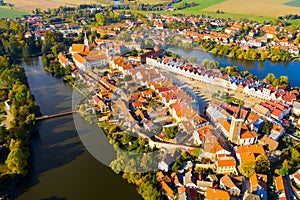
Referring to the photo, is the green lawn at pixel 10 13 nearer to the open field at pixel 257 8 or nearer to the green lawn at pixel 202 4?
the green lawn at pixel 202 4

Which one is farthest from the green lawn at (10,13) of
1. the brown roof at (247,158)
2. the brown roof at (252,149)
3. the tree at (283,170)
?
the tree at (283,170)

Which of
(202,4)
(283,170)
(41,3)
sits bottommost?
(283,170)

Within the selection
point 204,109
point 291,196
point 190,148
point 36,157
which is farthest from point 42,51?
point 291,196

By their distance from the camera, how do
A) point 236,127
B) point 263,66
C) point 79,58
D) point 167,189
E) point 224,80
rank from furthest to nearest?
point 263,66, point 79,58, point 224,80, point 236,127, point 167,189

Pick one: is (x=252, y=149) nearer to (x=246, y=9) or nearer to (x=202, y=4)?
(x=246, y=9)

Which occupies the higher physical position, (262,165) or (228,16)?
(228,16)

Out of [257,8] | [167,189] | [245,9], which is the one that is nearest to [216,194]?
[167,189]

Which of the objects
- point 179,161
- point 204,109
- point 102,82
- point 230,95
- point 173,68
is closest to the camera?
point 179,161

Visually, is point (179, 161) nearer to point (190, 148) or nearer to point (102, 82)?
point (190, 148)
